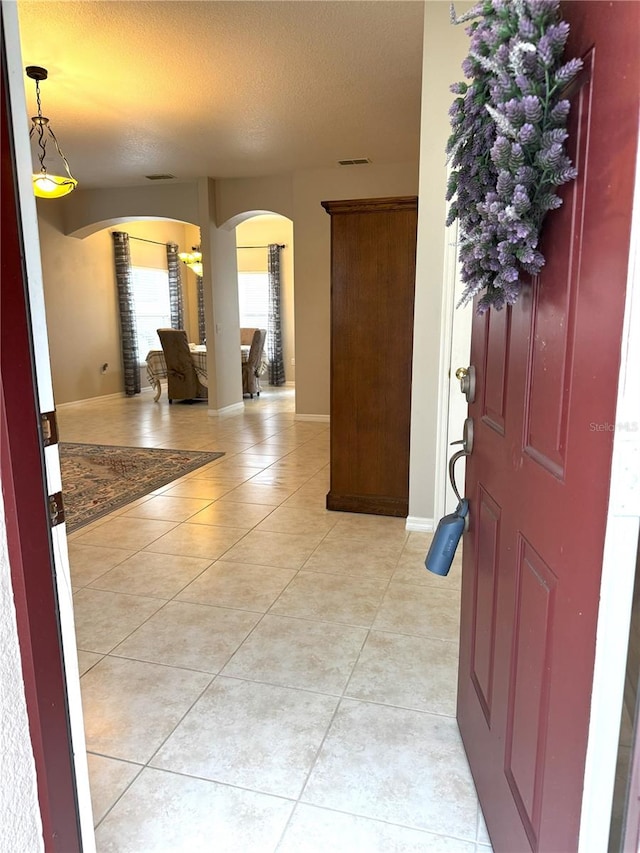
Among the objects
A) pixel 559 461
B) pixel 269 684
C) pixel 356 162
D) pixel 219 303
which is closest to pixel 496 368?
pixel 559 461

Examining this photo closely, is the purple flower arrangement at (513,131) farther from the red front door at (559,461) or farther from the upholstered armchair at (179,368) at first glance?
the upholstered armchair at (179,368)

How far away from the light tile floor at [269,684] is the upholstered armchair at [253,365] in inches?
206

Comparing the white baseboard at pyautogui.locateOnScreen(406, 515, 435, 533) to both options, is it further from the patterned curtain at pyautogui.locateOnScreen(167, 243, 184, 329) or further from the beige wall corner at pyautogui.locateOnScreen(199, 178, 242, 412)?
the patterned curtain at pyautogui.locateOnScreen(167, 243, 184, 329)

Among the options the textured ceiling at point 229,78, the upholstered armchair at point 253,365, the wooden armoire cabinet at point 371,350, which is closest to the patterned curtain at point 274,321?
the upholstered armchair at point 253,365

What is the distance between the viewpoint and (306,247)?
21.1ft

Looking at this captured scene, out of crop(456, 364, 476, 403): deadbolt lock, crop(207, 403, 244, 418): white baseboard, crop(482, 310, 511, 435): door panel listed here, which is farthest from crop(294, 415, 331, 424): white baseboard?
crop(482, 310, 511, 435): door panel

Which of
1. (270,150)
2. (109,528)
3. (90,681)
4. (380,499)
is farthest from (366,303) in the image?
(270,150)

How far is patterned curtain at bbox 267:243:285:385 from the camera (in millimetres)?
9641

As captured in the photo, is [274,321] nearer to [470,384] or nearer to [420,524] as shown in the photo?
[420,524]

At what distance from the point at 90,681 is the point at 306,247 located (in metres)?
5.46

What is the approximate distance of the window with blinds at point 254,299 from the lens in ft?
32.9

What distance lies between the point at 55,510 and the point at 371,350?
2.65 metres

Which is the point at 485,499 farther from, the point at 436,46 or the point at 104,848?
the point at 436,46

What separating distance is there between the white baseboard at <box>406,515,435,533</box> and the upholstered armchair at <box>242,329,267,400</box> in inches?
227
